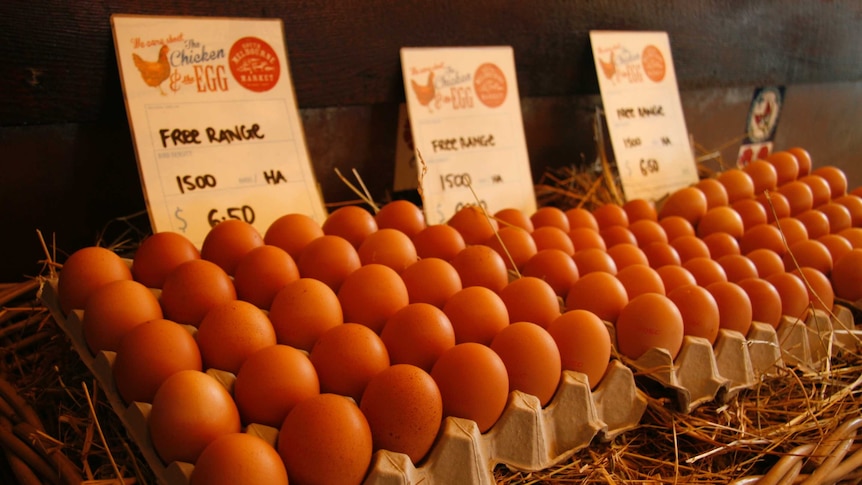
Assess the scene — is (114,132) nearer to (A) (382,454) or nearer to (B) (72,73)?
(B) (72,73)

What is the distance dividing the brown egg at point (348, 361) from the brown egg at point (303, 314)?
0.06 meters

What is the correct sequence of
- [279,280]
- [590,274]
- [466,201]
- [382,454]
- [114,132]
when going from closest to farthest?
[382,454], [279,280], [590,274], [114,132], [466,201]

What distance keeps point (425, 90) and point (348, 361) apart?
2.62 feet

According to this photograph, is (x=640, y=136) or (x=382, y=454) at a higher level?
(x=640, y=136)

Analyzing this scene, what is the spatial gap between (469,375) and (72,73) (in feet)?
2.68

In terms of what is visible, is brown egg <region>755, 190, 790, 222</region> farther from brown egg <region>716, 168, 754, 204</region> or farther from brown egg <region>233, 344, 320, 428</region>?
brown egg <region>233, 344, 320, 428</region>

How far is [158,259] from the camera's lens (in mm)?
1012

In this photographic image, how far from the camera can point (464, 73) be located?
154 centimetres

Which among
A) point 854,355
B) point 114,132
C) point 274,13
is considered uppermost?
point 274,13

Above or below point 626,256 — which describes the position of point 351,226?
above

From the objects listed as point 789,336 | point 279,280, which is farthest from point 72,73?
point 789,336

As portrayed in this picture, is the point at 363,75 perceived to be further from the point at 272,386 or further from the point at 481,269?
the point at 272,386

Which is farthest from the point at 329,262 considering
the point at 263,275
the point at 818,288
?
the point at 818,288

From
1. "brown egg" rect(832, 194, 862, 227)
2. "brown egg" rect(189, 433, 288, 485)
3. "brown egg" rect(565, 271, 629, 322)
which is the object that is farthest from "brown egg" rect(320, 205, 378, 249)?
"brown egg" rect(832, 194, 862, 227)
